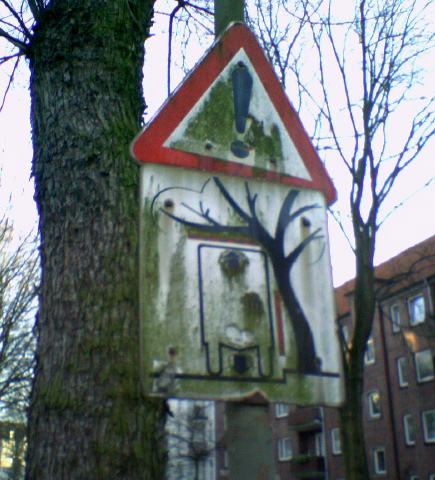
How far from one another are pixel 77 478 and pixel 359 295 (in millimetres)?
11452

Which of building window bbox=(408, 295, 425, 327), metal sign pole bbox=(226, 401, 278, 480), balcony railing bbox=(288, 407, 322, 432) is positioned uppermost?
building window bbox=(408, 295, 425, 327)

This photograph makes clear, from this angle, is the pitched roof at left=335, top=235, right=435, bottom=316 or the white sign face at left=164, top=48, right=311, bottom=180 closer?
the white sign face at left=164, top=48, right=311, bottom=180

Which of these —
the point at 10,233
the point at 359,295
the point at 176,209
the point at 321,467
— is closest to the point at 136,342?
the point at 176,209

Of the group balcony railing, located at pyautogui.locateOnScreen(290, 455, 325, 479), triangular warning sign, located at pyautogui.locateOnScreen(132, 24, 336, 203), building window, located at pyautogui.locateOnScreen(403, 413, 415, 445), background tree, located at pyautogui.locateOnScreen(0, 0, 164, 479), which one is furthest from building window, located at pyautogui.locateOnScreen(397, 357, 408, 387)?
triangular warning sign, located at pyautogui.locateOnScreen(132, 24, 336, 203)

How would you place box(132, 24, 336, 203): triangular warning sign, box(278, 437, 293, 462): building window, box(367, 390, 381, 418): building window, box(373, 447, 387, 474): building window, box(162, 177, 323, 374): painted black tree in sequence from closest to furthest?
box(162, 177, 323, 374): painted black tree, box(132, 24, 336, 203): triangular warning sign, box(373, 447, 387, 474): building window, box(367, 390, 381, 418): building window, box(278, 437, 293, 462): building window

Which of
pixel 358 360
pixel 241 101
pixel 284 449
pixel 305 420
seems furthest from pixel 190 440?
pixel 241 101

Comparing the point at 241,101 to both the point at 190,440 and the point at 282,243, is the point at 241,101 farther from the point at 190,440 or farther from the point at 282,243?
the point at 190,440

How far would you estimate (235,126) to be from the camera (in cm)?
204

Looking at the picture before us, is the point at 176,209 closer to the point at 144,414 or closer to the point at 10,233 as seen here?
the point at 144,414

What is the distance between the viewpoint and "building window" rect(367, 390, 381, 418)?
101 ft

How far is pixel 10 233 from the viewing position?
14.9m

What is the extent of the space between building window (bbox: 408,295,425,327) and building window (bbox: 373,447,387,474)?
597cm

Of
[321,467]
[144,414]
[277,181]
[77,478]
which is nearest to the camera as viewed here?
[277,181]

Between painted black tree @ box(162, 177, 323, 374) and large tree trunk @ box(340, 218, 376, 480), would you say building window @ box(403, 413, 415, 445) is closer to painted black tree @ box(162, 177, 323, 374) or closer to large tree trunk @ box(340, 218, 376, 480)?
large tree trunk @ box(340, 218, 376, 480)
